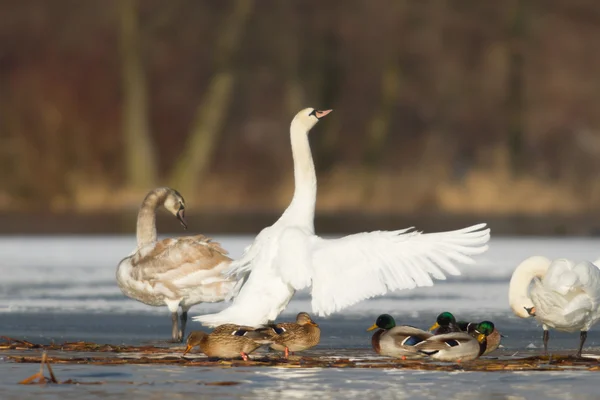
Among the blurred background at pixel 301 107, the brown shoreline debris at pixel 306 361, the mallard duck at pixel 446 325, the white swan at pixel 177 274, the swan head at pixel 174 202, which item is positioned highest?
the blurred background at pixel 301 107

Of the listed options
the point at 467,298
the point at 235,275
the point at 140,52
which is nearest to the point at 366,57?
the point at 140,52

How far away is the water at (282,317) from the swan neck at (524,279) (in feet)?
1.02

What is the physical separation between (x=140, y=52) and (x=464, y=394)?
24.6 meters

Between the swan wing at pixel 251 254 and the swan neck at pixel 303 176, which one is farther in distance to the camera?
the swan neck at pixel 303 176

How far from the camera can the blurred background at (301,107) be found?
27.5m

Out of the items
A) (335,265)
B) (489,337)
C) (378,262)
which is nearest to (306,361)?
(335,265)

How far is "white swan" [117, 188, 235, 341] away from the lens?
9.88 metres

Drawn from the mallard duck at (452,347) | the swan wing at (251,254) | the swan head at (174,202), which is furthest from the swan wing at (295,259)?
the swan head at (174,202)

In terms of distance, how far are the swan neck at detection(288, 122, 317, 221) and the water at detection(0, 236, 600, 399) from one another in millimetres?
984

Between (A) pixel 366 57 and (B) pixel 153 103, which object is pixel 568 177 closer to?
(A) pixel 366 57

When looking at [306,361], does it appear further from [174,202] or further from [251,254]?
[174,202]

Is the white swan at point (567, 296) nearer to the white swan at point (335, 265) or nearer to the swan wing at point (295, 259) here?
the white swan at point (335, 265)

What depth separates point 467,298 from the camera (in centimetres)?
1234

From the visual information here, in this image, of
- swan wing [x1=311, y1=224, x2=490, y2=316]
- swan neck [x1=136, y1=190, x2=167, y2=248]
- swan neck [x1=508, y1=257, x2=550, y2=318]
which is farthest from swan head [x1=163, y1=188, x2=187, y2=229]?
swan neck [x1=508, y1=257, x2=550, y2=318]
